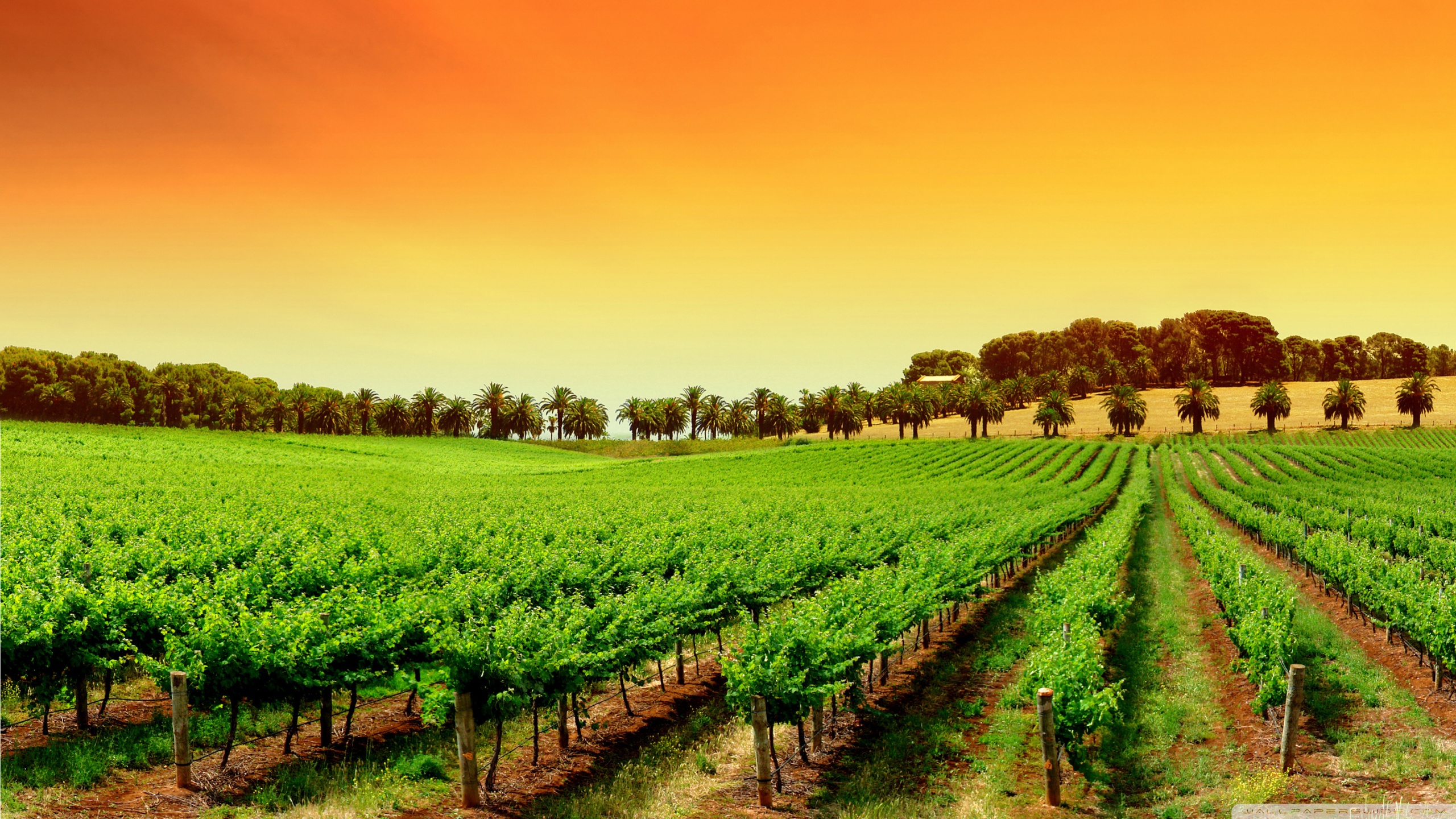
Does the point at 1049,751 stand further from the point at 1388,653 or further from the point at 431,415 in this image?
the point at 431,415

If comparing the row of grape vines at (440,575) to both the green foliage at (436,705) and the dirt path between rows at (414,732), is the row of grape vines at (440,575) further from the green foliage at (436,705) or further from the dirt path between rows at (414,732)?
the dirt path between rows at (414,732)

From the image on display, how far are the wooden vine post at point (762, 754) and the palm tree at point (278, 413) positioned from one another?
143262mm

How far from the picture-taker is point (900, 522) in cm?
3728

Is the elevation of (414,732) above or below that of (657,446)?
below

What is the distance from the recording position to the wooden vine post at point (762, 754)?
12.7 metres

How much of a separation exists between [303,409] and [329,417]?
16.3 ft

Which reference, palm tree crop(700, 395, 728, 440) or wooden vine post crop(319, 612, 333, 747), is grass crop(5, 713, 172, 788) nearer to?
wooden vine post crop(319, 612, 333, 747)

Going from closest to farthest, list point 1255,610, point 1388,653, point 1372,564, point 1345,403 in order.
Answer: point 1255,610 → point 1388,653 → point 1372,564 → point 1345,403

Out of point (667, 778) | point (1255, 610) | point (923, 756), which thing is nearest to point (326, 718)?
point (667, 778)

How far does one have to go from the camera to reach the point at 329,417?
13175 centimetres

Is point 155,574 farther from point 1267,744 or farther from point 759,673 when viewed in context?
point 1267,744

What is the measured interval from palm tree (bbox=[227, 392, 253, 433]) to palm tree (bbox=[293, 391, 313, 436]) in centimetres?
743

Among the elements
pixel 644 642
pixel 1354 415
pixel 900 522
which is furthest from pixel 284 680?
pixel 1354 415

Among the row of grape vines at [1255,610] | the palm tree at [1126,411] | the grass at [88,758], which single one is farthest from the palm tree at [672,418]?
the grass at [88,758]
